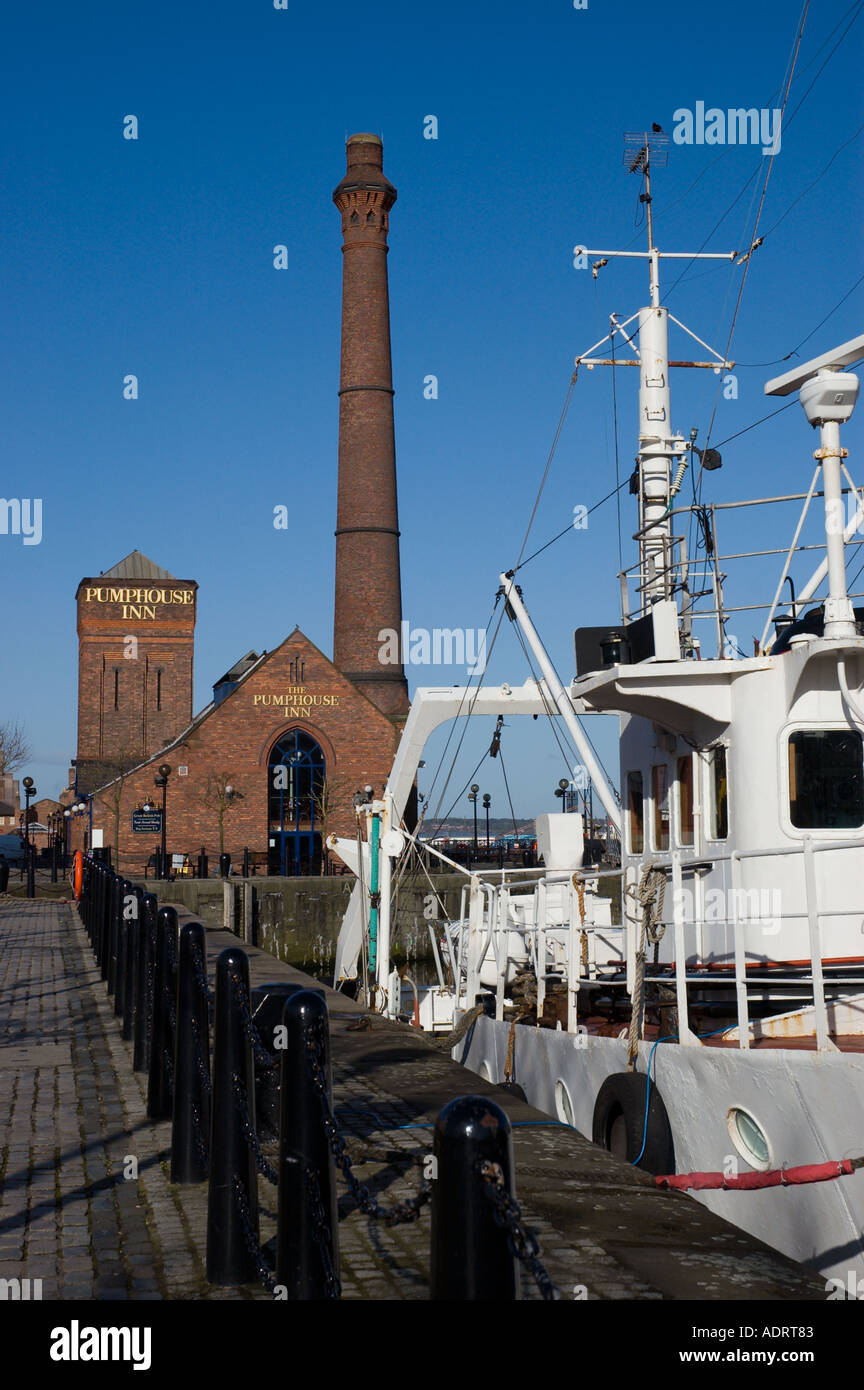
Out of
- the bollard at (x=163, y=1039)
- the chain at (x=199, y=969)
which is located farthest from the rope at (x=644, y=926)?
the chain at (x=199, y=969)

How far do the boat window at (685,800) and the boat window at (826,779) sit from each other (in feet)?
4.54

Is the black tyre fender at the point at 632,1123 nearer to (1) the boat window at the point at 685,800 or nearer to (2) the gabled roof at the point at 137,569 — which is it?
(1) the boat window at the point at 685,800

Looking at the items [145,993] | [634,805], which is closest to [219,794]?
[634,805]

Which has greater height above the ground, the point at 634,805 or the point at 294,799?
the point at 294,799

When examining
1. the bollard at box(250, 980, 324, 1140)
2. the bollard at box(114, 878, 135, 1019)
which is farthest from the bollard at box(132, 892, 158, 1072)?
the bollard at box(250, 980, 324, 1140)

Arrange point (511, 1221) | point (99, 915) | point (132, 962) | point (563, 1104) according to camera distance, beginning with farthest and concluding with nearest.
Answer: point (99, 915)
point (132, 962)
point (563, 1104)
point (511, 1221)

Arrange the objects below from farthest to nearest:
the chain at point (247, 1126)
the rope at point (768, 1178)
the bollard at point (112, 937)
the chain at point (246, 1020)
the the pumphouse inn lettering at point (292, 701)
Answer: the the pumphouse inn lettering at point (292, 701) → the bollard at point (112, 937) → the rope at point (768, 1178) → the chain at point (246, 1020) → the chain at point (247, 1126)

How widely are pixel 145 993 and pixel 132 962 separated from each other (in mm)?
1339

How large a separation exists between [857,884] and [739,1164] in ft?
9.07

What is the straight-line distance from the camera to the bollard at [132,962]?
1024 centimetres

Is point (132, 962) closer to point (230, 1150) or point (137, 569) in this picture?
point (230, 1150)

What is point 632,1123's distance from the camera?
8492 mm
